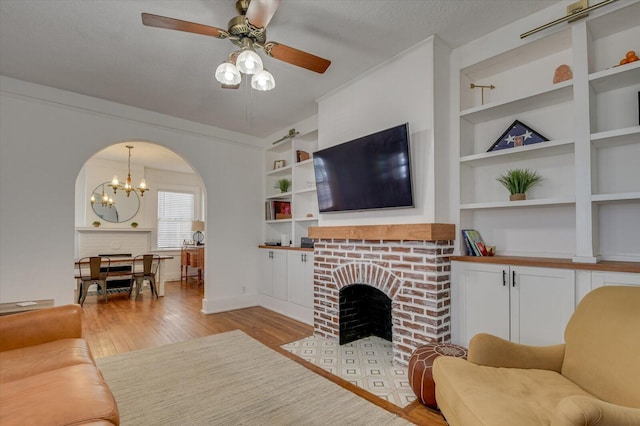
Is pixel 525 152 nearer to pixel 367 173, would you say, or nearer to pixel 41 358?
pixel 367 173

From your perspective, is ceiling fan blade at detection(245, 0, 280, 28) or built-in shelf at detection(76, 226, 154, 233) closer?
ceiling fan blade at detection(245, 0, 280, 28)

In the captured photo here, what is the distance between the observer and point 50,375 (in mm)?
1581

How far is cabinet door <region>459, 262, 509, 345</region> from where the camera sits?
230cm

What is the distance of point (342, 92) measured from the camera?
341cm

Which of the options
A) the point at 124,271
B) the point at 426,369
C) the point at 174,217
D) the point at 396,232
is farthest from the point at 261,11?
the point at 174,217

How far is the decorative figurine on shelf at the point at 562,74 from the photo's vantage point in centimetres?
224

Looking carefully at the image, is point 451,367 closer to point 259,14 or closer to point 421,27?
point 259,14

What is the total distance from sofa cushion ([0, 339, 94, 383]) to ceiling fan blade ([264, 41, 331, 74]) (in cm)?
222

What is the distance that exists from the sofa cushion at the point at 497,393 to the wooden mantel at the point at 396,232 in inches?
41.6

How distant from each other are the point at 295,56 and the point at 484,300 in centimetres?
229

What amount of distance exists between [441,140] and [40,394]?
2.94 m

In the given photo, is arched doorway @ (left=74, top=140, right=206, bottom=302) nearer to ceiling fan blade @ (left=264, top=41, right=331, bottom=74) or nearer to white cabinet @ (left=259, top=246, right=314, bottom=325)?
white cabinet @ (left=259, top=246, right=314, bottom=325)

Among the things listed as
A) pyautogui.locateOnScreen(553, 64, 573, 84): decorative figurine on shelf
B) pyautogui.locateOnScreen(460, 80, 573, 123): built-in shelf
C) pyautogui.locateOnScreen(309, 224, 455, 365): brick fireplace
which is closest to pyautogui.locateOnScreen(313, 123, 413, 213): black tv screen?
pyautogui.locateOnScreen(309, 224, 455, 365): brick fireplace

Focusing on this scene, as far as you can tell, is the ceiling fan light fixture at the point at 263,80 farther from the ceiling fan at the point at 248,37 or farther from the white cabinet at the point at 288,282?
the white cabinet at the point at 288,282
